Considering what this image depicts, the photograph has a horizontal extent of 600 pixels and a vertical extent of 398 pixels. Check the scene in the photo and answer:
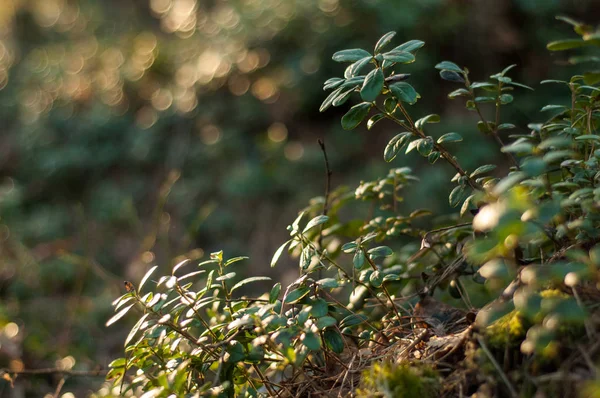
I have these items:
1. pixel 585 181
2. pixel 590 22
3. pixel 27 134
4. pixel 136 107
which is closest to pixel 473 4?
pixel 590 22

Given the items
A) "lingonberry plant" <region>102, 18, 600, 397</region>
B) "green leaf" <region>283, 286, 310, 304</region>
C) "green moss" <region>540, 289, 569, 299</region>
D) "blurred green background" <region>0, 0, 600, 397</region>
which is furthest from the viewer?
"blurred green background" <region>0, 0, 600, 397</region>

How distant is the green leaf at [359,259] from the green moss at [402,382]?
0.26 metres

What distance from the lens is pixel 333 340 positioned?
1.47 m

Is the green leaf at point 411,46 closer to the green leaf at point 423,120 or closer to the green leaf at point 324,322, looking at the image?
the green leaf at point 423,120

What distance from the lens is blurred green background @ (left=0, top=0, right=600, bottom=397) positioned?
421 cm

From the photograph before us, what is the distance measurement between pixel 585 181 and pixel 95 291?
11.9 ft

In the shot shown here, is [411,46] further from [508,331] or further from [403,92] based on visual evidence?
[508,331]

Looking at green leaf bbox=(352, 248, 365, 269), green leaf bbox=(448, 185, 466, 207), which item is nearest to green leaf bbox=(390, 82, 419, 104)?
green leaf bbox=(448, 185, 466, 207)

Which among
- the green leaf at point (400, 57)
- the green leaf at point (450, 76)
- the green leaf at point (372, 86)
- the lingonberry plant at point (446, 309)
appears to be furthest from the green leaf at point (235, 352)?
the green leaf at point (450, 76)

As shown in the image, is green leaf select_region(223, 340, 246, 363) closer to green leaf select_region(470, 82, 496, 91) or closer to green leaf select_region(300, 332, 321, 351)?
green leaf select_region(300, 332, 321, 351)

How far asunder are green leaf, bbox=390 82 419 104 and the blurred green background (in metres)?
2.43

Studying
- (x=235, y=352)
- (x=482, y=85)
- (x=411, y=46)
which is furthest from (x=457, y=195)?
(x=235, y=352)

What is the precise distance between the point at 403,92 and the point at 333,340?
617 mm

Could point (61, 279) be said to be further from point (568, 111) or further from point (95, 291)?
point (568, 111)
